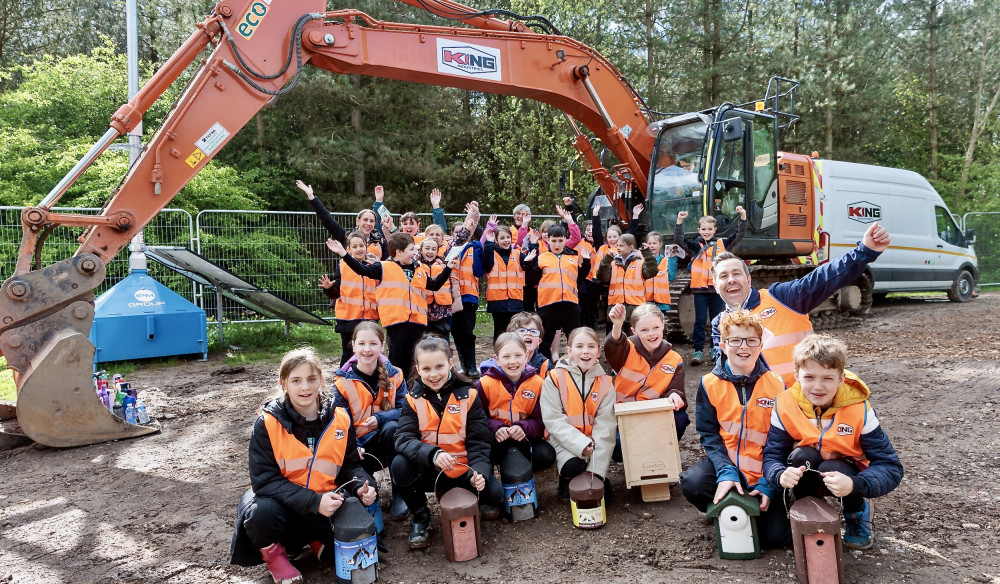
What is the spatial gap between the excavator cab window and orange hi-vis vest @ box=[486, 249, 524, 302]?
262 centimetres

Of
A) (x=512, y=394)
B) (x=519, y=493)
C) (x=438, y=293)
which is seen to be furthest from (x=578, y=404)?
(x=438, y=293)

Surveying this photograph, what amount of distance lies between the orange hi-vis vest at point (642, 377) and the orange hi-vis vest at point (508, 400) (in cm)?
61

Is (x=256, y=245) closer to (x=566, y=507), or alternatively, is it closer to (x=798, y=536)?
(x=566, y=507)

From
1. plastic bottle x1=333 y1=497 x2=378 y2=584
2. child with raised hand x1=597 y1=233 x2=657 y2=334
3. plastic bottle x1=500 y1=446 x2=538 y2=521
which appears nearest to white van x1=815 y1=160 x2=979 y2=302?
child with raised hand x1=597 y1=233 x2=657 y2=334

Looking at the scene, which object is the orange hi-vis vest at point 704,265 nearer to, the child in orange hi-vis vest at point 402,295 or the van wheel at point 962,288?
the child in orange hi-vis vest at point 402,295

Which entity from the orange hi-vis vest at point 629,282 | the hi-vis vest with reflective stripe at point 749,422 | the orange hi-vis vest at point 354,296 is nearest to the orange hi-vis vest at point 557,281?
the orange hi-vis vest at point 629,282

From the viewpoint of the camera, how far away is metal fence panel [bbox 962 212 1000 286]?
62.1ft

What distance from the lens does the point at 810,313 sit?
911cm

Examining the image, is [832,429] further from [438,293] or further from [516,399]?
[438,293]

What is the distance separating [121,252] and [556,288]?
6.53m

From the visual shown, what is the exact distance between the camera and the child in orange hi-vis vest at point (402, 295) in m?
5.80

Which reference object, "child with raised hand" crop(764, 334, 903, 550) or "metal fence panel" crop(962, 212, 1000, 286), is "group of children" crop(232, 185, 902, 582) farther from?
"metal fence panel" crop(962, 212, 1000, 286)

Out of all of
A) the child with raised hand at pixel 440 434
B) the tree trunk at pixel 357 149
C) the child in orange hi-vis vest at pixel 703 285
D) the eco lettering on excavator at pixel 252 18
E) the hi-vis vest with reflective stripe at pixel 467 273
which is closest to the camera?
the child with raised hand at pixel 440 434

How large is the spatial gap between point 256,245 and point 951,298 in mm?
14285
